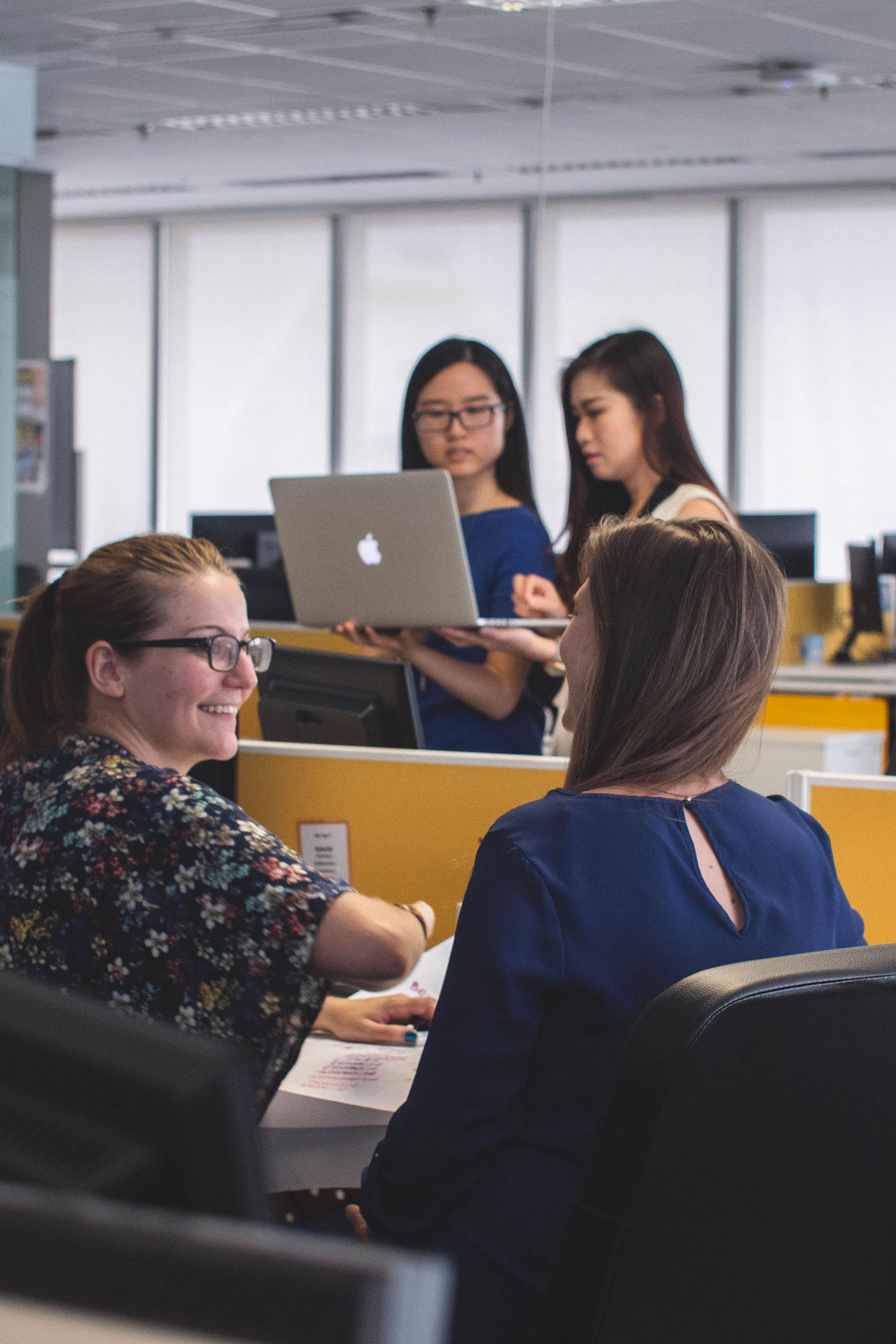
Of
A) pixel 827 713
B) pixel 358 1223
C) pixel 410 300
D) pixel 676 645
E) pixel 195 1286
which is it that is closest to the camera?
pixel 195 1286

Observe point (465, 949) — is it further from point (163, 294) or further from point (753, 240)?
point (163, 294)

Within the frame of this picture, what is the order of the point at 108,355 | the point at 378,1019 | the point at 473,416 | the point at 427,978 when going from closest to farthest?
the point at 378,1019 → the point at 427,978 → the point at 473,416 → the point at 108,355

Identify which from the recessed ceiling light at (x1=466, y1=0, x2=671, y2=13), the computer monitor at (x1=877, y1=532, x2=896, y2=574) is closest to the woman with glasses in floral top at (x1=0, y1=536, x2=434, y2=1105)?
the recessed ceiling light at (x1=466, y1=0, x2=671, y2=13)

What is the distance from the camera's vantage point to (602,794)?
1.13 m

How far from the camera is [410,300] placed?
8.32 m

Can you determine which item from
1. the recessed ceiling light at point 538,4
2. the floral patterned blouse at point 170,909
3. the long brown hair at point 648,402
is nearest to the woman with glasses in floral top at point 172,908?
the floral patterned blouse at point 170,909

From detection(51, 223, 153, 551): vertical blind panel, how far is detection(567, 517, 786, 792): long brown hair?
7975mm

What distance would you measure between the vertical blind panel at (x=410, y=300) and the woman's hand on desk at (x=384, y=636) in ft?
18.5

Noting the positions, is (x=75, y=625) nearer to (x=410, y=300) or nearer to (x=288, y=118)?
(x=288, y=118)

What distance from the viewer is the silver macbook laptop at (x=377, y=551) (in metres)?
2.48

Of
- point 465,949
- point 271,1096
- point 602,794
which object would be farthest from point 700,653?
point 271,1096

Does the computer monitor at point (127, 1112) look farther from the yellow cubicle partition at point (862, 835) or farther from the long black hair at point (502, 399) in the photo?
the long black hair at point (502, 399)

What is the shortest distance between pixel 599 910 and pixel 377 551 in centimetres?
159

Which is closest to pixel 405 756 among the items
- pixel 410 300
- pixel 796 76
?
pixel 796 76
